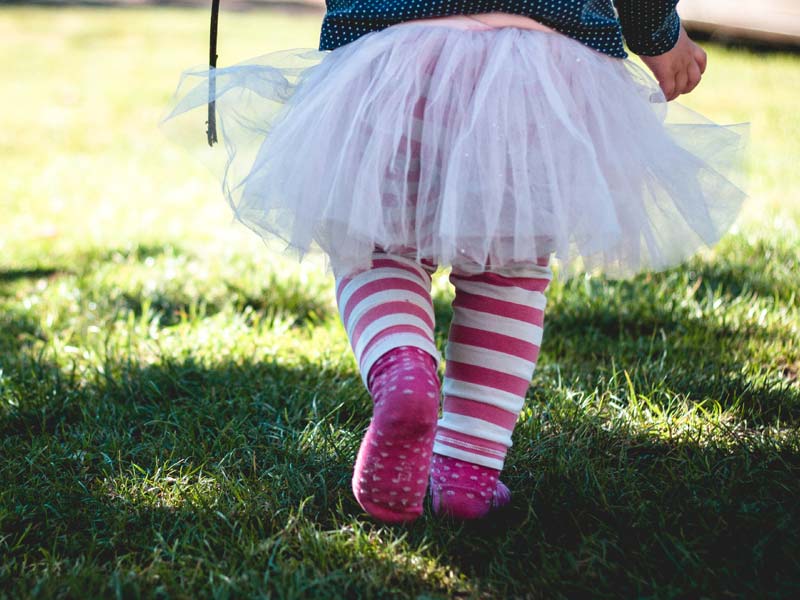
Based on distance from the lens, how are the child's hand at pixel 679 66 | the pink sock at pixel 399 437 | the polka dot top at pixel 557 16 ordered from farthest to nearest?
the child's hand at pixel 679 66 → the polka dot top at pixel 557 16 → the pink sock at pixel 399 437

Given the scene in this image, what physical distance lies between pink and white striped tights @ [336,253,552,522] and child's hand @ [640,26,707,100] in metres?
0.53

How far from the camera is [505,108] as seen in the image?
1.41 metres

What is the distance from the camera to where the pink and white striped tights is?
1.42m

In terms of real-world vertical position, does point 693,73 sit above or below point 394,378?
above

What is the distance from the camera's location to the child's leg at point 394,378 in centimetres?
133

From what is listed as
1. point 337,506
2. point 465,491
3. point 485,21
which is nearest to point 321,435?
point 337,506

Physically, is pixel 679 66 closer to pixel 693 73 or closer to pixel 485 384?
pixel 693 73

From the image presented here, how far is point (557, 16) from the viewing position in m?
1.48

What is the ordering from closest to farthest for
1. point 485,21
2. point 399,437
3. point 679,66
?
point 399,437
point 485,21
point 679,66

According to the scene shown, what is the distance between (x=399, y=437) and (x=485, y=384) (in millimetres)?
242

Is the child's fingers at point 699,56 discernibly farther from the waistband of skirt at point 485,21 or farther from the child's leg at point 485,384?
the child's leg at point 485,384

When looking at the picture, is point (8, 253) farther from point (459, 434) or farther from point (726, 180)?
point (726, 180)

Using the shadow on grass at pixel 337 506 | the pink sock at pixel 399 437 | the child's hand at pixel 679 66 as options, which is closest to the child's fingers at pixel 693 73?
the child's hand at pixel 679 66

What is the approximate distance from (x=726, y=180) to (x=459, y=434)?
0.68 meters
